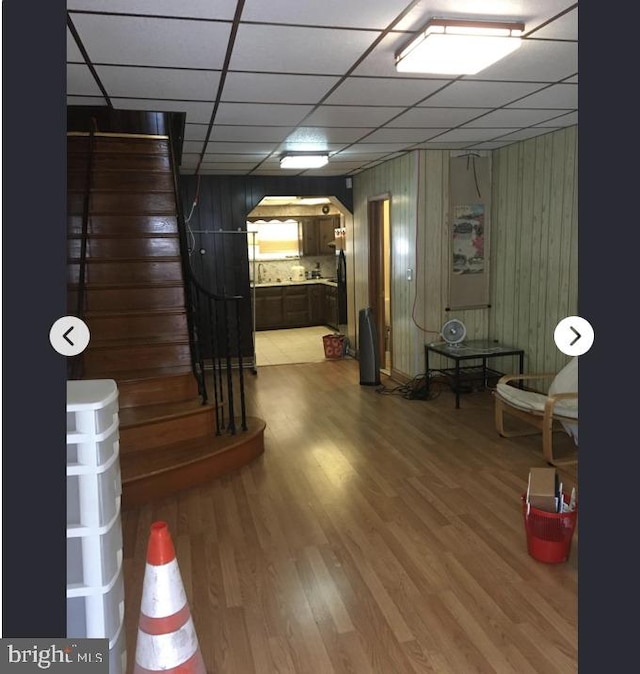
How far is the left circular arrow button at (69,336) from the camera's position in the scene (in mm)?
974

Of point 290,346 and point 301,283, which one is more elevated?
point 301,283

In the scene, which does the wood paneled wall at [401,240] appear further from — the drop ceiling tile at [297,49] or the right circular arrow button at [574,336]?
the right circular arrow button at [574,336]

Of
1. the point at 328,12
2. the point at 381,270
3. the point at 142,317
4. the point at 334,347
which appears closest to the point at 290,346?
the point at 334,347

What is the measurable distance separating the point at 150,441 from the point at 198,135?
8.25 feet

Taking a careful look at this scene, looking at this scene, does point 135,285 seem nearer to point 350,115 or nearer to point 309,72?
point 350,115

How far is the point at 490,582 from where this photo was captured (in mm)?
2631

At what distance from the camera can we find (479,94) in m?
3.60

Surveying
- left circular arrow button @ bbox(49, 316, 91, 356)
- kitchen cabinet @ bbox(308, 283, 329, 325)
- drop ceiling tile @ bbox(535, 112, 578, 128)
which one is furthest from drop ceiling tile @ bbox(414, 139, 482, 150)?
kitchen cabinet @ bbox(308, 283, 329, 325)

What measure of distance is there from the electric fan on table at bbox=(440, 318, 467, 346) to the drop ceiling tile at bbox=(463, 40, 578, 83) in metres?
2.84

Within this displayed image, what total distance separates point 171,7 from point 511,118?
303 centimetres

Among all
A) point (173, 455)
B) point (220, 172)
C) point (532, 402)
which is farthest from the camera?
point (220, 172)

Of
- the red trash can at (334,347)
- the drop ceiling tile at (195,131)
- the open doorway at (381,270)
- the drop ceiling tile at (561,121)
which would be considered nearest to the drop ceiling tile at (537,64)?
the drop ceiling tile at (561,121)
